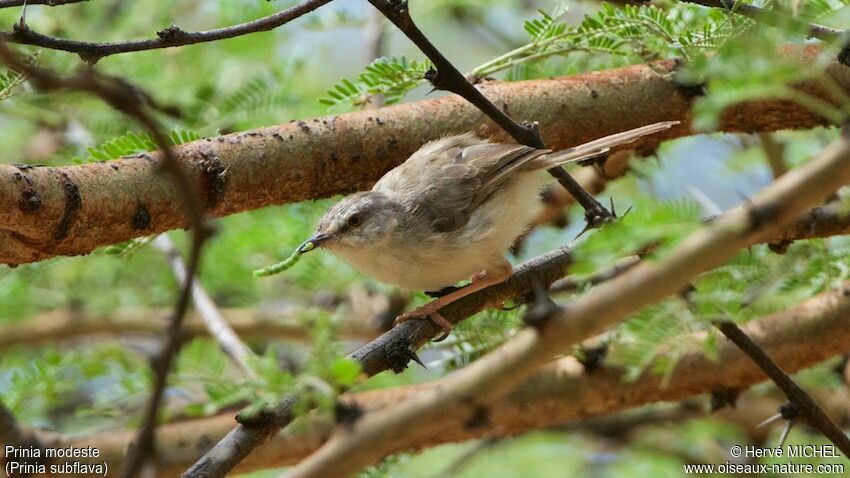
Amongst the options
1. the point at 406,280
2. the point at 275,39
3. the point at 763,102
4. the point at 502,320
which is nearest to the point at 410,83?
the point at 406,280

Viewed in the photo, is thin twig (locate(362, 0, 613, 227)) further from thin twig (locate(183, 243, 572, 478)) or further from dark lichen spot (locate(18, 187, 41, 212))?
dark lichen spot (locate(18, 187, 41, 212))

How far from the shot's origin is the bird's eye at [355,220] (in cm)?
341

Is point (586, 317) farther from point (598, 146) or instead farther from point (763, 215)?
point (598, 146)

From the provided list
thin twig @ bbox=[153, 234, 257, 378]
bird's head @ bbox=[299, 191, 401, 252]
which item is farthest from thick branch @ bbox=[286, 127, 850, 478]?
thin twig @ bbox=[153, 234, 257, 378]

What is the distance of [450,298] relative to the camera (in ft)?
9.59

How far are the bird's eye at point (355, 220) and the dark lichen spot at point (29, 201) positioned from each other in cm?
120

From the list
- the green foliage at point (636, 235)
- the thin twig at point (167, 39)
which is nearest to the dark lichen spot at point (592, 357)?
the thin twig at point (167, 39)

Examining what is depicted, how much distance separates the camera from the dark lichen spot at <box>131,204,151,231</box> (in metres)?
2.75

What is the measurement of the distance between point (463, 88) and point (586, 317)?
1419 mm

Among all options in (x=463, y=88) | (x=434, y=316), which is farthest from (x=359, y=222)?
(x=463, y=88)

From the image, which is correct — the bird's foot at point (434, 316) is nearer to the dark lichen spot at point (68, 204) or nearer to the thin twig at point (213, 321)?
the thin twig at point (213, 321)

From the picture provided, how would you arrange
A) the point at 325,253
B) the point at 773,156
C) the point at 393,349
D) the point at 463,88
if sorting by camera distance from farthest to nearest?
1. the point at 325,253
2. the point at 773,156
3. the point at 463,88
4. the point at 393,349

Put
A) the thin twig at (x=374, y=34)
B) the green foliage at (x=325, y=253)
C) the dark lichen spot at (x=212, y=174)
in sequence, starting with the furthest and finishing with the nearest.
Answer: the thin twig at (x=374, y=34)
the dark lichen spot at (x=212, y=174)
the green foliage at (x=325, y=253)

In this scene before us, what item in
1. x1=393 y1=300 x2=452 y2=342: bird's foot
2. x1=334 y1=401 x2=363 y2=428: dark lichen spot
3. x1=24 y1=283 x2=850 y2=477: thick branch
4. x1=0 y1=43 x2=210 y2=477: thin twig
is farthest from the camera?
x1=24 y1=283 x2=850 y2=477: thick branch
